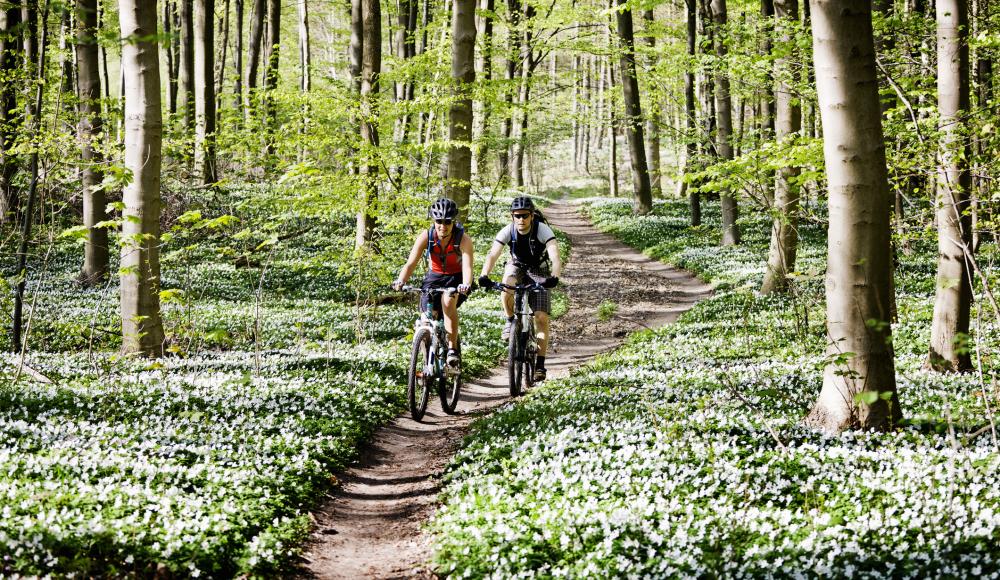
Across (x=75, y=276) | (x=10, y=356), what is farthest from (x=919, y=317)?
(x=75, y=276)

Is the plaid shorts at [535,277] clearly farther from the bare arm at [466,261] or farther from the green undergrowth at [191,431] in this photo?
the green undergrowth at [191,431]

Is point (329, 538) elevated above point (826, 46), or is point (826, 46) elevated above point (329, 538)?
point (826, 46)

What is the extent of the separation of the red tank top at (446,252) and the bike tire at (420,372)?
86 cm

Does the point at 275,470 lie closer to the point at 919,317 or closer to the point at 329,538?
the point at 329,538

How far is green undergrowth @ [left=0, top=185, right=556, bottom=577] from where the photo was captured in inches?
188

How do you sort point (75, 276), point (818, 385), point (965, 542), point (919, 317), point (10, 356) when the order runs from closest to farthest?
point (965, 542) < point (818, 385) < point (10, 356) < point (919, 317) < point (75, 276)

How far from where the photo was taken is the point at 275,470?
21.7 feet

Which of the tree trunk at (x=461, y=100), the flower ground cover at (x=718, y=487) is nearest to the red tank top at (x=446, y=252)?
the flower ground cover at (x=718, y=487)

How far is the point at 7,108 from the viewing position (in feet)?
62.2

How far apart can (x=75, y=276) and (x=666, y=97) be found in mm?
24377

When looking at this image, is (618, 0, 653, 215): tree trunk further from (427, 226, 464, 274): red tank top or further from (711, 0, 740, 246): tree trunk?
(427, 226, 464, 274): red tank top

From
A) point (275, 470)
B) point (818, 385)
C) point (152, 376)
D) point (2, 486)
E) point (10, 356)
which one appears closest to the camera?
point (2, 486)

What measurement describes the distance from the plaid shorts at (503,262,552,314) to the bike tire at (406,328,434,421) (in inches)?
62.0

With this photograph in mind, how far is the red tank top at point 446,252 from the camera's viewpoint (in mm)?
9438
